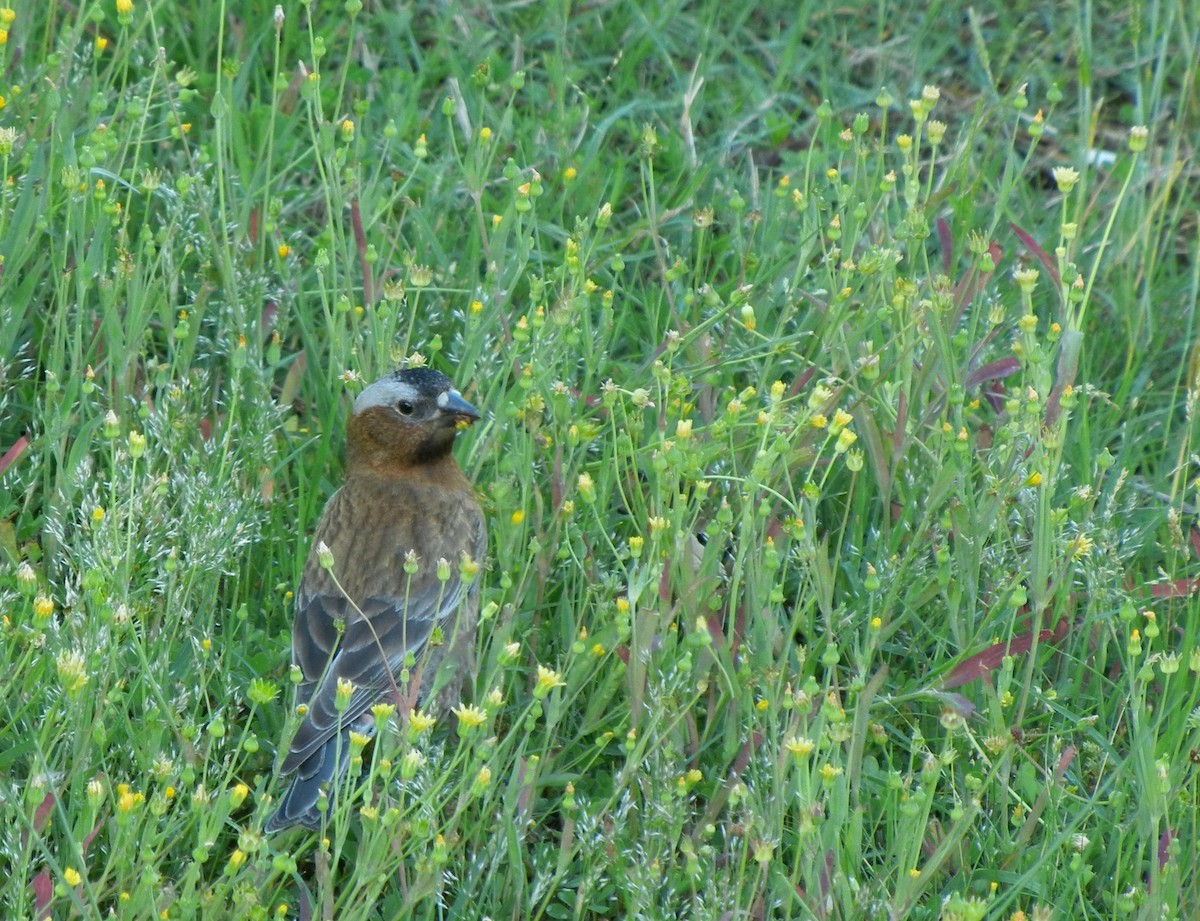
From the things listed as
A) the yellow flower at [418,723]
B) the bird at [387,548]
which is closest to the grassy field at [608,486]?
the yellow flower at [418,723]

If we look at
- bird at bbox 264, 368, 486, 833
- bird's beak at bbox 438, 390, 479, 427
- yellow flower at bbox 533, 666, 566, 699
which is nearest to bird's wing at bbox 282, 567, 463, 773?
bird at bbox 264, 368, 486, 833

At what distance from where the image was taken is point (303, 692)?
15.3ft

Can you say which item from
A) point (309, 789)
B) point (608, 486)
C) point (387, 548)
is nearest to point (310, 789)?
point (309, 789)

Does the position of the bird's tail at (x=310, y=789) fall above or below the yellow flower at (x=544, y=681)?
below

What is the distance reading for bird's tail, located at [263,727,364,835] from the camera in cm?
416

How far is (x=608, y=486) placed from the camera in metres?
5.01

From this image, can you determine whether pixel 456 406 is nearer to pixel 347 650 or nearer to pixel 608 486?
pixel 608 486

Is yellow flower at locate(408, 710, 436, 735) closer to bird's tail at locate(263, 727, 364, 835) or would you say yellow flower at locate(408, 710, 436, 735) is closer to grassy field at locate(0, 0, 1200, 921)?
grassy field at locate(0, 0, 1200, 921)

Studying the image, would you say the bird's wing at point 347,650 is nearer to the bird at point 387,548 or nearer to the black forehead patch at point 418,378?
the bird at point 387,548

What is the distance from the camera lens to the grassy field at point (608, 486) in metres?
3.85

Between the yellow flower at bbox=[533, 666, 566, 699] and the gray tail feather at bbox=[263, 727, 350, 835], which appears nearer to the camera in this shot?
the yellow flower at bbox=[533, 666, 566, 699]

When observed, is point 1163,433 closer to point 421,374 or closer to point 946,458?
point 946,458

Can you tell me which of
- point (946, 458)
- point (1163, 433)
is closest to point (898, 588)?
point (946, 458)

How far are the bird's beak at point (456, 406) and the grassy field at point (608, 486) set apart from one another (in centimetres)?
16
